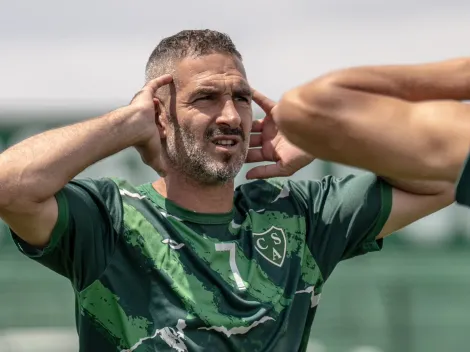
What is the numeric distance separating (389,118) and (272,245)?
1.61 metres

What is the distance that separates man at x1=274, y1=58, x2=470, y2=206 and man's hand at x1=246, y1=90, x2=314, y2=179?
1.57 m

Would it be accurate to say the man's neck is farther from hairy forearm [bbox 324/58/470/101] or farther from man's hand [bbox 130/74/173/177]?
hairy forearm [bbox 324/58/470/101]

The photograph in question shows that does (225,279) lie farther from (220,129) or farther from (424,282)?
(424,282)

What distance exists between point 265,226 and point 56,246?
818 millimetres

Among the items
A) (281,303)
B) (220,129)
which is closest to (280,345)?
(281,303)

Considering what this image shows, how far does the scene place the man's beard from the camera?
14.9 feet

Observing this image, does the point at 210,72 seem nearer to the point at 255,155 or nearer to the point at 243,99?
the point at 243,99

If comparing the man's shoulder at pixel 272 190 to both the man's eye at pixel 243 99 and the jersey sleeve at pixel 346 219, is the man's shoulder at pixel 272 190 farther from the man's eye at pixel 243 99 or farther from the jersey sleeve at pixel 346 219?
the man's eye at pixel 243 99

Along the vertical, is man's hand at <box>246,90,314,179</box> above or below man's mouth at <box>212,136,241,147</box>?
below

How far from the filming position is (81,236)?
4.23 meters

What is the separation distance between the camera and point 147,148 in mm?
4402

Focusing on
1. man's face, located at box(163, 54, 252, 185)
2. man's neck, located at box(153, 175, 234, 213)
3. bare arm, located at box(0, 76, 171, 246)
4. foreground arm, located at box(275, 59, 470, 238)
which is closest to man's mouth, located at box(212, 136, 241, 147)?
man's face, located at box(163, 54, 252, 185)

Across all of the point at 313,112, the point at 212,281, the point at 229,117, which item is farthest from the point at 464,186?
the point at 229,117

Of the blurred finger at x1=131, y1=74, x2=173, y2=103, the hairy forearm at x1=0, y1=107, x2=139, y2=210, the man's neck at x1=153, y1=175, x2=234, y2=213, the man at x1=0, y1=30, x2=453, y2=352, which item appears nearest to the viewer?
the hairy forearm at x1=0, y1=107, x2=139, y2=210
